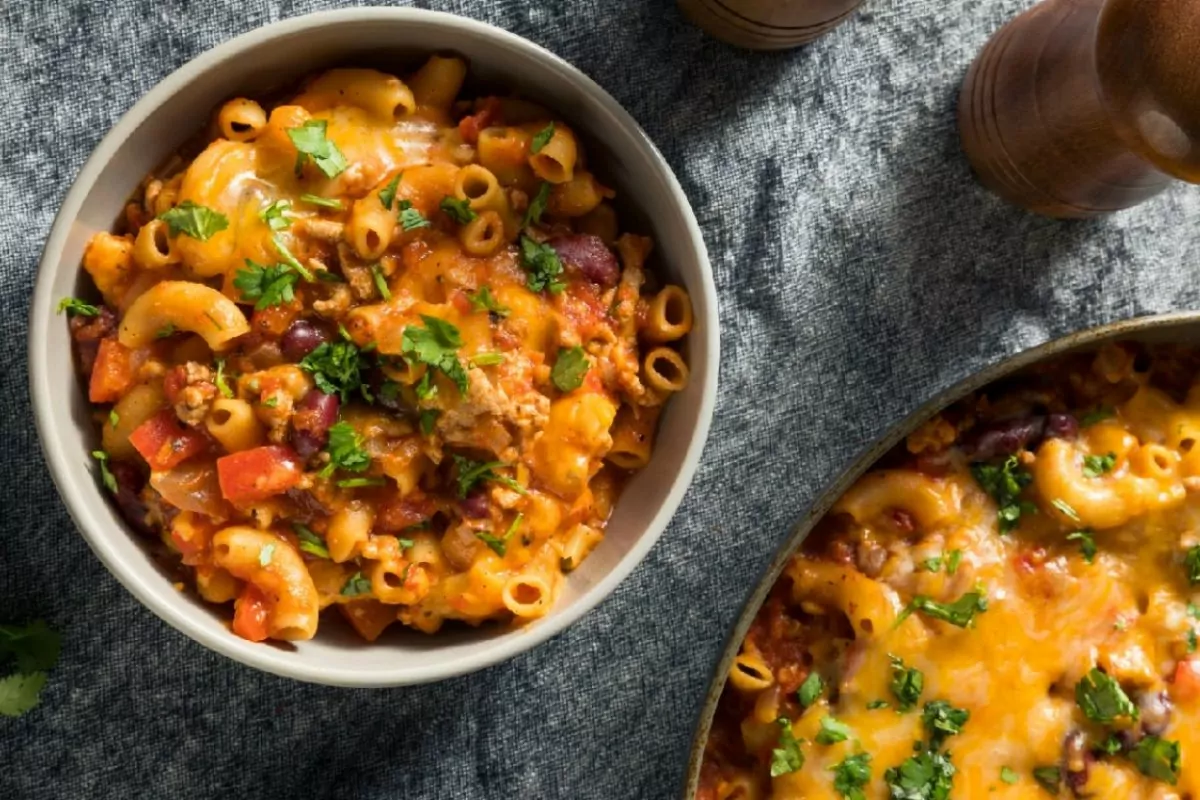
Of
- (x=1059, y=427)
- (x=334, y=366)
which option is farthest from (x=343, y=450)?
(x=1059, y=427)

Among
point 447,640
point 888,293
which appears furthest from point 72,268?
point 888,293

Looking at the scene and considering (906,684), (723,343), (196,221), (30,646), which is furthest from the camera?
(723,343)

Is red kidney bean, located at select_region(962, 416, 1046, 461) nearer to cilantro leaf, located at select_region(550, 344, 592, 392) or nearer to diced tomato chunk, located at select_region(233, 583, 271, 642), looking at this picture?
cilantro leaf, located at select_region(550, 344, 592, 392)

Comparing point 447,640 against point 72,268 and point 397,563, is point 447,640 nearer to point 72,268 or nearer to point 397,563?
point 397,563

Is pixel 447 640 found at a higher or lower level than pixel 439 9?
lower

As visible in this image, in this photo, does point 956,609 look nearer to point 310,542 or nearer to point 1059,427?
point 1059,427

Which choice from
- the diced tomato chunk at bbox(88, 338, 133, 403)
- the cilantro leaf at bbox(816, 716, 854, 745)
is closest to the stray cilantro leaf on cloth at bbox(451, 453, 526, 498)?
the diced tomato chunk at bbox(88, 338, 133, 403)
